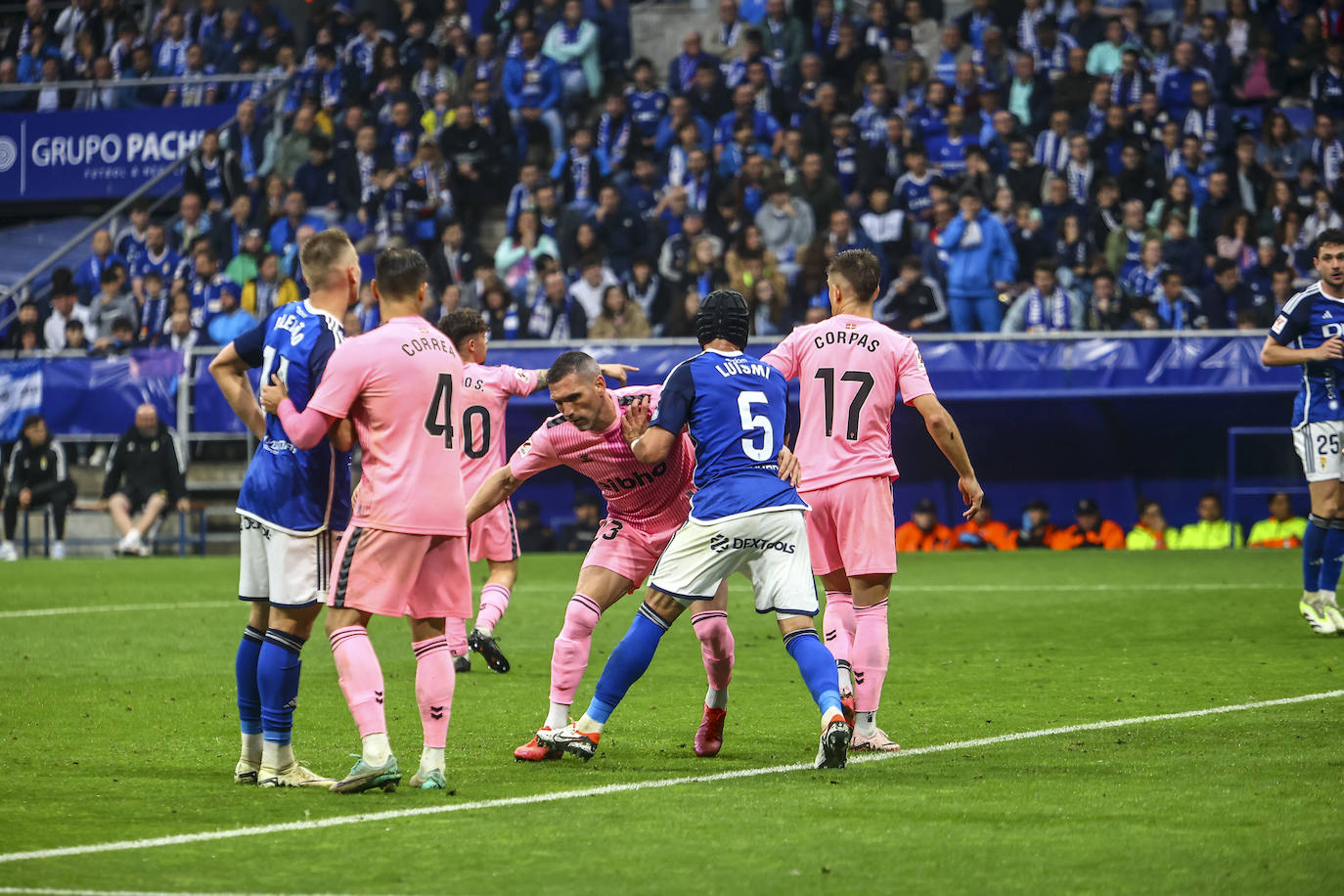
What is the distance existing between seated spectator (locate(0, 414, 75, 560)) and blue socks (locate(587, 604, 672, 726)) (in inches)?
654

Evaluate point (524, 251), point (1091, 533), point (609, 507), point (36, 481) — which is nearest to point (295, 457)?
point (609, 507)

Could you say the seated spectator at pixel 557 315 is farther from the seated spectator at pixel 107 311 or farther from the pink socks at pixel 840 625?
the pink socks at pixel 840 625

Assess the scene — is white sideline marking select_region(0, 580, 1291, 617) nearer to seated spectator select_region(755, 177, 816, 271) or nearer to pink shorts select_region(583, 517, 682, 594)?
seated spectator select_region(755, 177, 816, 271)

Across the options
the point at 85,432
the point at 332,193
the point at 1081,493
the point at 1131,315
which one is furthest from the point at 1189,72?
the point at 85,432

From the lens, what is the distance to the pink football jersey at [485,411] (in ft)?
35.0

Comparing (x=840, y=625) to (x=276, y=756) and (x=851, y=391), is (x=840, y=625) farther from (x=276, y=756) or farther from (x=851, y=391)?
(x=276, y=756)

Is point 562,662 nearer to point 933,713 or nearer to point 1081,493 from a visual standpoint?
point 933,713

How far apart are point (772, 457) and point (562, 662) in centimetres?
129

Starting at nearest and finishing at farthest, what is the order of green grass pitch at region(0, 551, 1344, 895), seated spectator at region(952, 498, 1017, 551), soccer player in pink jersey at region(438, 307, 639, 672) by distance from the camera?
green grass pitch at region(0, 551, 1344, 895) < soccer player in pink jersey at region(438, 307, 639, 672) < seated spectator at region(952, 498, 1017, 551)

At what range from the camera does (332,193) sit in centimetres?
2573

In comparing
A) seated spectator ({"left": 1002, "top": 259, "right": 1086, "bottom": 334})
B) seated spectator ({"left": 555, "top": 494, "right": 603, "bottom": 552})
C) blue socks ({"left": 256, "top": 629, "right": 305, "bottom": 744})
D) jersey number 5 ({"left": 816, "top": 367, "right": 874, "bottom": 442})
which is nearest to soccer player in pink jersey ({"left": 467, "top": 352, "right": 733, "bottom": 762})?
jersey number 5 ({"left": 816, "top": 367, "right": 874, "bottom": 442})

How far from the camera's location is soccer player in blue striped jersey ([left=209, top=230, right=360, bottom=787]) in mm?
6484

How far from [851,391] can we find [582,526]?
45.9 ft

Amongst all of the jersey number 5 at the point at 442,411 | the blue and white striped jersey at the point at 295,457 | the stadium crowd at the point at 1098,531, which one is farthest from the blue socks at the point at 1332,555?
the stadium crowd at the point at 1098,531
